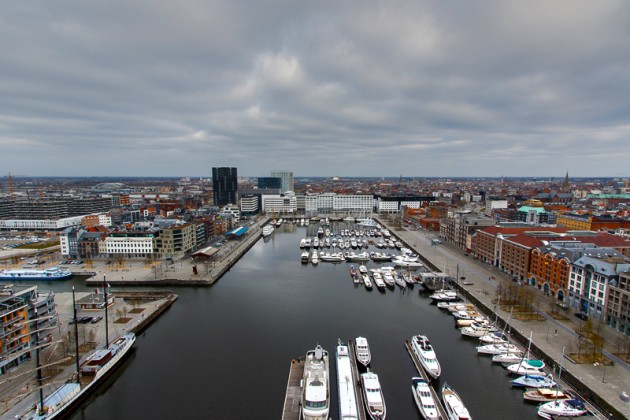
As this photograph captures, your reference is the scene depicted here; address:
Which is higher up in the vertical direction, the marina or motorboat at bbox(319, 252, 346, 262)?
motorboat at bbox(319, 252, 346, 262)

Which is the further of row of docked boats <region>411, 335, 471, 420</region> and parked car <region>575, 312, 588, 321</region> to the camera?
parked car <region>575, 312, 588, 321</region>

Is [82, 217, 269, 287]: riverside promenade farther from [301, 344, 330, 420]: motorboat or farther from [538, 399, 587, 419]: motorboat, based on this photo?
[538, 399, 587, 419]: motorboat

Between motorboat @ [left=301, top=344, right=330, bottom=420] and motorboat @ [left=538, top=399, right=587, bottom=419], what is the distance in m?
10.6

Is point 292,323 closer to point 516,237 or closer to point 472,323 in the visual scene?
point 472,323

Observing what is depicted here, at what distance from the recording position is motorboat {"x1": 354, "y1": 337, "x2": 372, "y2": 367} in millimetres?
21666

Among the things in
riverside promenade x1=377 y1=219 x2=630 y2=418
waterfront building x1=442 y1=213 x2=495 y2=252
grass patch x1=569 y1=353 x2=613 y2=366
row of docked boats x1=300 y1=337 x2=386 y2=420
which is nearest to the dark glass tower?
waterfront building x1=442 y1=213 x2=495 y2=252

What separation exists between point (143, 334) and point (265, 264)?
2139 cm

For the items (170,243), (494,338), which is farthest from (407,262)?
(170,243)

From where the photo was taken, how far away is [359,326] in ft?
90.4

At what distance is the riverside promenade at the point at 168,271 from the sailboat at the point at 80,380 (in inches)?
535

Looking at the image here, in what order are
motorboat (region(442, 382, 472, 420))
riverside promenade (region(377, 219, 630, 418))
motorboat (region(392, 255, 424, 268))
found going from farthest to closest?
motorboat (region(392, 255, 424, 268))
riverside promenade (region(377, 219, 630, 418))
motorboat (region(442, 382, 472, 420))

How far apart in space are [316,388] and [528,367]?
12679 millimetres

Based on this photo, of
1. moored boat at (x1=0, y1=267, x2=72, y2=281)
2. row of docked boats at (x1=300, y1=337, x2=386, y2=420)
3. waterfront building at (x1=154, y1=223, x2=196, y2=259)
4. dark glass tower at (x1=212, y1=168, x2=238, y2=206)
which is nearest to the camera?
row of docked boats at (x1=300, y1=337, x2=386, y2=420)

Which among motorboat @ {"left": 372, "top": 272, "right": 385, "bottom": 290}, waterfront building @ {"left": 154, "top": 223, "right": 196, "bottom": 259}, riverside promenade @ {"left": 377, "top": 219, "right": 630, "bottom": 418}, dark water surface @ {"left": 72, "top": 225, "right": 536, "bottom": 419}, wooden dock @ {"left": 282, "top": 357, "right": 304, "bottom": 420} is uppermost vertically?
waterfront building @ {"left": 154, "top": 223, "right": 196, "bottom": 259}
